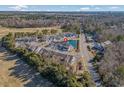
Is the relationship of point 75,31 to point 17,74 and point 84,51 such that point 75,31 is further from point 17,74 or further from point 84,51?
point 17,74

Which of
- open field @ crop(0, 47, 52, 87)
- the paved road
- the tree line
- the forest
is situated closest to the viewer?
the tree line

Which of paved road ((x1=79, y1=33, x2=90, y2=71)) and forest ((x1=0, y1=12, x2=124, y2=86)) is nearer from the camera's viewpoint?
forest ((x1=0, y1=12, x2=124, y2=86))

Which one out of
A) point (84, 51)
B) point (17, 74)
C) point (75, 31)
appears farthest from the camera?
point (75, 31)

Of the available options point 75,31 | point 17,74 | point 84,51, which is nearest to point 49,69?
point 17,74

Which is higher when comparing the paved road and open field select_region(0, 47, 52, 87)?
the paved road

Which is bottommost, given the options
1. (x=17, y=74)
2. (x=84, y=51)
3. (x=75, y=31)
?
(x=17, y=74)

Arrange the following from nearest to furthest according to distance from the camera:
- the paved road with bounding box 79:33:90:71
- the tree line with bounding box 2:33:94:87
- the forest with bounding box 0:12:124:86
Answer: the tree line with bounding box 2:33:94:87, the forest with bounding box 0:12:124:86, the paved road with bounding box 79:33:90:71

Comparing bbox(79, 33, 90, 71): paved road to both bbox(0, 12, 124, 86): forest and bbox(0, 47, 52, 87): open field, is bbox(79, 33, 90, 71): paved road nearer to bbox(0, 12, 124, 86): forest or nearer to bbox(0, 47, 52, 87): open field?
bbox(0, 12, 124, 86): forest

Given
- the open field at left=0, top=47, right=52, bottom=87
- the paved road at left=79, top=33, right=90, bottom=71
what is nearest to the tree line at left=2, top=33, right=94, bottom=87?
the open field at left=0, top=47, right=52, bottom=87

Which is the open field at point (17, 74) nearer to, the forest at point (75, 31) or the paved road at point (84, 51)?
the forest at point (75, 31)

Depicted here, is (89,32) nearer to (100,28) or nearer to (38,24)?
(100,28)
